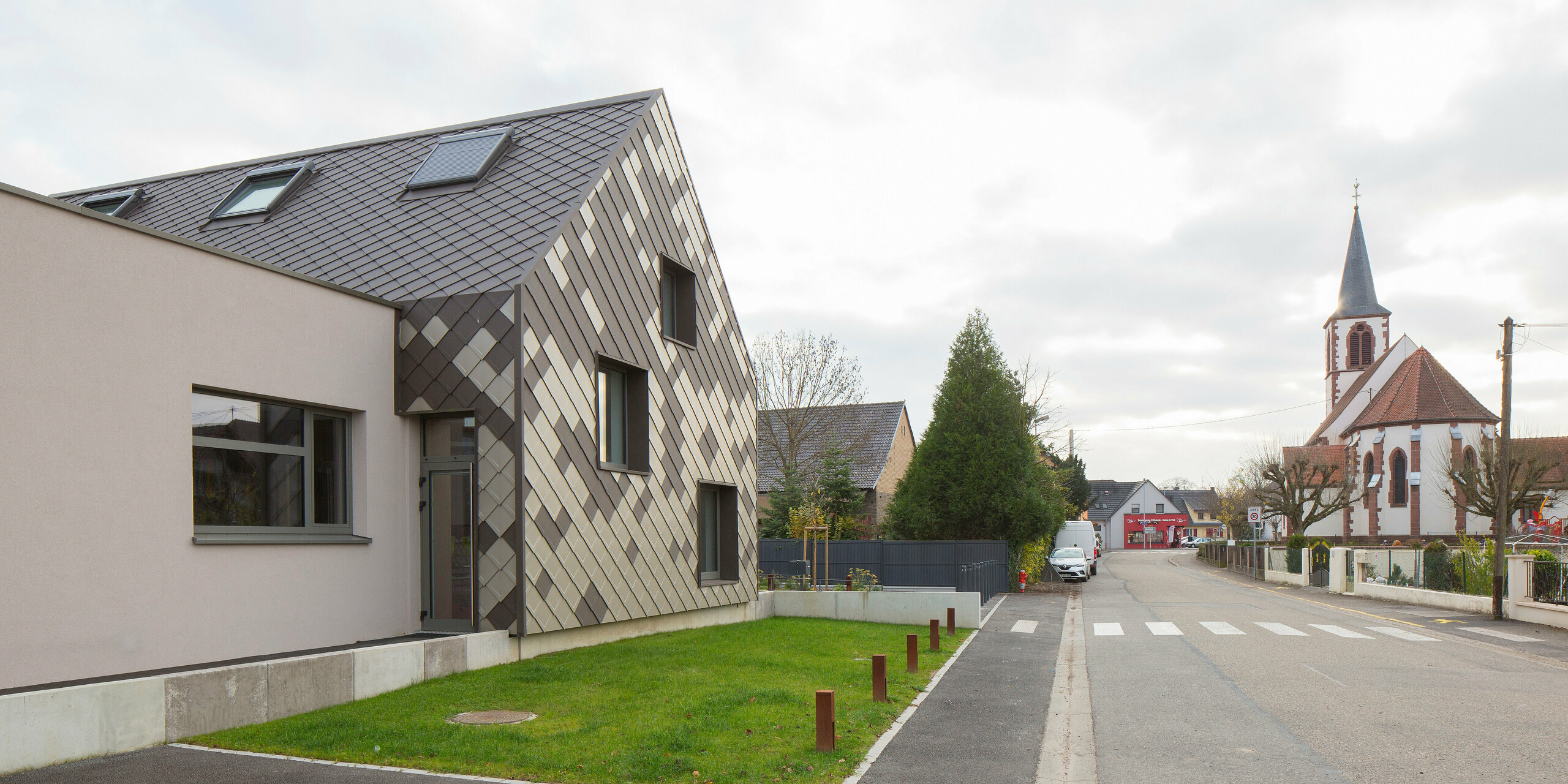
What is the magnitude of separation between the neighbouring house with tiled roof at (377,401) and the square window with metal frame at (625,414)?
6 centimetres

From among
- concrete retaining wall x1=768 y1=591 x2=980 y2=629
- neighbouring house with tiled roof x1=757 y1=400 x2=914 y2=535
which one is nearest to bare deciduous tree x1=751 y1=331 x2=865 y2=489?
neighbouring house with tiled roof x1=757 y1=400 x2=914 y2=535

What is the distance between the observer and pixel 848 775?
22.5ft

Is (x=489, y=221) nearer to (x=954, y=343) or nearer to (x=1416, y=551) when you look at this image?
(x=954, y=343)

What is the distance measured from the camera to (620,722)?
8.10 meters

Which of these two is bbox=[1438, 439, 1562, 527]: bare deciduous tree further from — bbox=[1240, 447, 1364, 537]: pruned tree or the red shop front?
the red shop front

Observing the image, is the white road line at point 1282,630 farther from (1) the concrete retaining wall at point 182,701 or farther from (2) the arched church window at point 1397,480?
(2) the arched church window at point 1397,480

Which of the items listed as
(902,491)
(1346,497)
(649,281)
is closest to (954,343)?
(902,491)

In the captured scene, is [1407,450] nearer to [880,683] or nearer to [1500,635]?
[1500,635]

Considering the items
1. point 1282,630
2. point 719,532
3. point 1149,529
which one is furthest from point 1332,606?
point 1149,529

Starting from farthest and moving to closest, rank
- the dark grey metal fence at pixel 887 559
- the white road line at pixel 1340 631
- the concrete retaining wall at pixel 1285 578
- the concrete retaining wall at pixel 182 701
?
the concrete retaining wall at pixel 1285 578
the dark grey metal fence at pixel 887 559
the white road line at pixel 1340 631
the concrete retaining wall at pixel 182 701

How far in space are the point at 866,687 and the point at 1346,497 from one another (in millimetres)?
58925

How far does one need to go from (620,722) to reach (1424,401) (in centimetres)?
6548

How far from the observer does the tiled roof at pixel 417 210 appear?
13219mm

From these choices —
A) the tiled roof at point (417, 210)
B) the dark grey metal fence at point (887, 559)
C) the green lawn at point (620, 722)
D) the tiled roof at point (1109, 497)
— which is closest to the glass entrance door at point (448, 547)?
the green lawn at point (620, 722)
